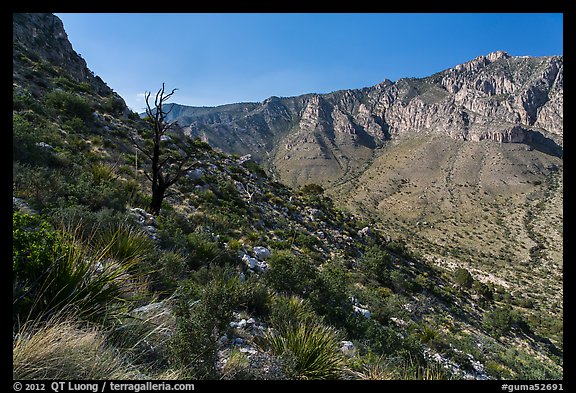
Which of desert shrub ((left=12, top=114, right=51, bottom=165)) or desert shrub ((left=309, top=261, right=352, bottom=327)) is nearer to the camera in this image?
desert shrub ((left=309, top=261, right=352, bottom=327))

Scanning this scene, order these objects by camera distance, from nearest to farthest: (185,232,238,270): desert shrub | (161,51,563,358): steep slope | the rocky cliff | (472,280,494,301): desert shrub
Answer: (185,232,238,270): desert shrub
(472,280,494,301): desert shrub
(161,51,563,358): steep slope
the rocky cliff

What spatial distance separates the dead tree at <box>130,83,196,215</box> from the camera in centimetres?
953

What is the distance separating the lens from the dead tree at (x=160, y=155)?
9.53 m

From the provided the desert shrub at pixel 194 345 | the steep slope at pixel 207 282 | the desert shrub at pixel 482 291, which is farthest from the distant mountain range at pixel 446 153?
the desert shrub at pixel 194 345

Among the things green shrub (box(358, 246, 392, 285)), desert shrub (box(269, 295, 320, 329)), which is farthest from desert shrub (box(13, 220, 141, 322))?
green shrub (box(358, 246, 392, 285))

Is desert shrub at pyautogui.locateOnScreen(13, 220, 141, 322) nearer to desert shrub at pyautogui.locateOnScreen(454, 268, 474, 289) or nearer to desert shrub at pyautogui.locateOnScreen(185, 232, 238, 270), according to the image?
desert shrub at pyautogui.locateOnScreen(185, 232, 238, 270)

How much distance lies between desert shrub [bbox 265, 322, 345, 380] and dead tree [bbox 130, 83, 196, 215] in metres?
7.43

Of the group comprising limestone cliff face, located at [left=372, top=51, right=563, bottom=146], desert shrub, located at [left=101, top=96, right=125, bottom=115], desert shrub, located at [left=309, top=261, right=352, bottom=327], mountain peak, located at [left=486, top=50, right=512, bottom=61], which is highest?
mountain peak, located at [left=486, top=50, right=512, bottom=61]

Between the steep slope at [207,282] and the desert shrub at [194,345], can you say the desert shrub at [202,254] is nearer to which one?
the steep slope at [207,282]

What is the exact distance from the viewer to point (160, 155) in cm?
1962

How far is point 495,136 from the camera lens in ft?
335

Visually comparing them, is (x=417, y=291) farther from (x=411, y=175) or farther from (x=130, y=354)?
(x=411, y=175)

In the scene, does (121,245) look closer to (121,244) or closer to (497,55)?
(121,244)
